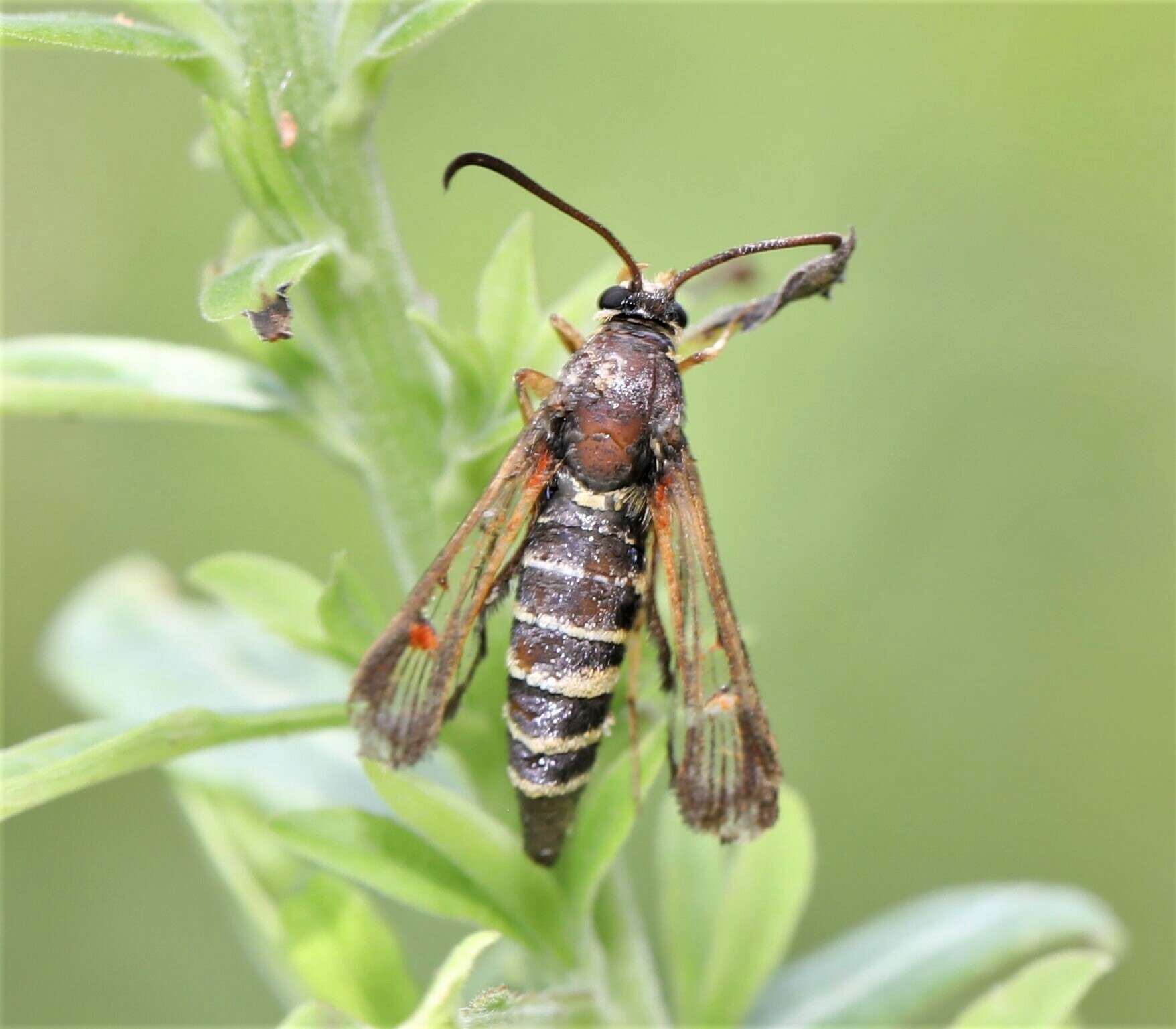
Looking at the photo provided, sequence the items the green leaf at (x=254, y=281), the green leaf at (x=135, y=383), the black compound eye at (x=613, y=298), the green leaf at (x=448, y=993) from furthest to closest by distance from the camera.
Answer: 1. the black compound eye at (x=613, y=298)
2. the green leaf at (x=135, y=383)
3. the green leaf at (x=254, y=281)
4. the green leaf at (x=448, y=993)

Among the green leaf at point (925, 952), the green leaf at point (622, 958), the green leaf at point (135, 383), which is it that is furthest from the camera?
the green leaf at point (925, 952)

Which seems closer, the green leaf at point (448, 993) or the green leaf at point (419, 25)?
the green leaf at point (448, 993)

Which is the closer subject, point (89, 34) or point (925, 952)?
point (89, 34)

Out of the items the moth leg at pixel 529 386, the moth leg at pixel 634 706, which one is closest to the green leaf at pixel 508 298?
the moth leg at pixel 529 386

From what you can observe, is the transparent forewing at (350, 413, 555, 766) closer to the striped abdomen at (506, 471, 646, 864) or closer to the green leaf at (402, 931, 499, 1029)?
the striped abdomen at (506, 471, 646, 864)

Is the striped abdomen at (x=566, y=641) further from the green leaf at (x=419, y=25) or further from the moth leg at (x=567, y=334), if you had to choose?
the green leaf at (x=419, y=25)

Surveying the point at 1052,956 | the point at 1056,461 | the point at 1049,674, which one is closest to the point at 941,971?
the point at 1052,956

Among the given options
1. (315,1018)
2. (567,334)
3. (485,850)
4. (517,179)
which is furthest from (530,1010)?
(517,179)

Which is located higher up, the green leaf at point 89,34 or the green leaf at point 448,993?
the green leaf at point 89,34

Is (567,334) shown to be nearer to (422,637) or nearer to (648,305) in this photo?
(648,305)
